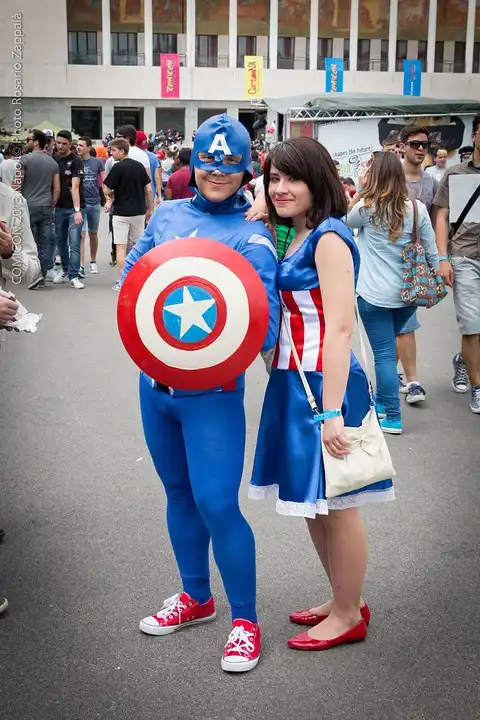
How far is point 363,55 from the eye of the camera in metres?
62.1

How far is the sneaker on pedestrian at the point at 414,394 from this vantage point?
22.5ft

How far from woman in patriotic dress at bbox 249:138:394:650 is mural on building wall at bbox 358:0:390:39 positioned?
204ft

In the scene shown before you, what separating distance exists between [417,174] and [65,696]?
5580 millimetres

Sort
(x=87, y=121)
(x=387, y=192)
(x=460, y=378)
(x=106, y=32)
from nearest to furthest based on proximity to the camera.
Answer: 1. (x=387, y=192)
2. (x=460, y=378)
3. (x=106, y=32)
4. (x=87, y=121)

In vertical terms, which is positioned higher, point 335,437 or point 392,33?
point 392,33

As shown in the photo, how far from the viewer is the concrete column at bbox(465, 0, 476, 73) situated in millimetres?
61375

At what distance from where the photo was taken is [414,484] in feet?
17.0

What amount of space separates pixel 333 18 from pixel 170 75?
11.8 m

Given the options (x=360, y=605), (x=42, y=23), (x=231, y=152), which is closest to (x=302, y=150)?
(x=231, y=152)

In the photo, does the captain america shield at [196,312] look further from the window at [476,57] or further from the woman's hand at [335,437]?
the window at [476,57]

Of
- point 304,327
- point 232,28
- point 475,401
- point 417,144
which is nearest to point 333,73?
point 232,28

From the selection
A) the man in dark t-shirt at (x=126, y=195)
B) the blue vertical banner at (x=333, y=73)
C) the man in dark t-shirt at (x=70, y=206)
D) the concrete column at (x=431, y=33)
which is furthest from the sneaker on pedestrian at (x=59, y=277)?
the concrete column at (x=431, y=33)

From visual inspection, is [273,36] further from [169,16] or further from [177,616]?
[177,616]

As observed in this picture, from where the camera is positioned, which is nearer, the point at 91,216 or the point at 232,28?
the point at 91,216
